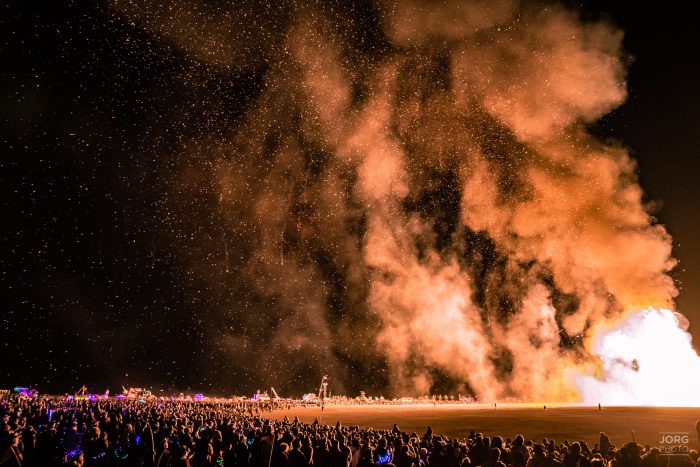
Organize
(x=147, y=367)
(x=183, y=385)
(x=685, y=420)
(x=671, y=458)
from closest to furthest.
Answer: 1. (x=671, y=458)
2. (x=685, y=420)
3. (x=147, y=367)
4. (x=183, y=385)

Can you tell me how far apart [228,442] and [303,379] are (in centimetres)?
18111

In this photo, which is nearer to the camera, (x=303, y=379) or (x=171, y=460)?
(x=171, y=460)

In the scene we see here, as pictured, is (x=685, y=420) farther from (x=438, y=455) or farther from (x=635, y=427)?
(x=438, y=455)

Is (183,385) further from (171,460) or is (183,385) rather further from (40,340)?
(171,460)

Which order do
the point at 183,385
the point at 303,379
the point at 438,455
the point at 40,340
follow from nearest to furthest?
the point at 438,455 < the point at 40,340 < the point at 183,385 < the point at 303,379

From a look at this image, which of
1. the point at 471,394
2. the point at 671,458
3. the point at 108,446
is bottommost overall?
the point at 471,394

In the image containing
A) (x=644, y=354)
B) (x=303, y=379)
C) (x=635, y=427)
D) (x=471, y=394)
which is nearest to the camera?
(x=635, y=427)

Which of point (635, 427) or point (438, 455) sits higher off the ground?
point (438, 455)

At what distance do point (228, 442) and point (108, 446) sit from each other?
3.25 metres

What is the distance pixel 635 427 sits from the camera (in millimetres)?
34344

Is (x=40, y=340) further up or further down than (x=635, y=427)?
further up

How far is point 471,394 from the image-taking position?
168000 mm

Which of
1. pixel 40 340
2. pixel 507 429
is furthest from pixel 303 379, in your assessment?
A: pixel 507 429

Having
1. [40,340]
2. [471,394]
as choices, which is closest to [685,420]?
[40,340]
